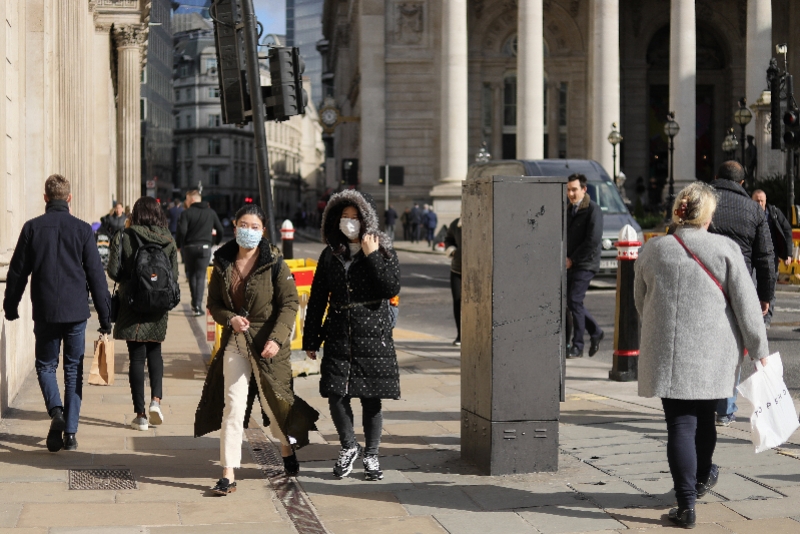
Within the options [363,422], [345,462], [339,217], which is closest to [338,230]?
[339,217]

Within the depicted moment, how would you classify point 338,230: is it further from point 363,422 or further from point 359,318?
point 363,422


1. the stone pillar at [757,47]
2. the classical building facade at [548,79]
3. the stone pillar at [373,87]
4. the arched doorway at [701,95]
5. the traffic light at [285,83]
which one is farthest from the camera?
the arched doorway at [701,95]

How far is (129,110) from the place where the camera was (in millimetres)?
40969

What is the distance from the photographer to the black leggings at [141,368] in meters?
9.48

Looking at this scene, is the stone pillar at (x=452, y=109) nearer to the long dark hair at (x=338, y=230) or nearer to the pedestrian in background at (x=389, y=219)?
the pedestrian in background at (x=389, y=219)

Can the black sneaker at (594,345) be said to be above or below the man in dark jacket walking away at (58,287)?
below

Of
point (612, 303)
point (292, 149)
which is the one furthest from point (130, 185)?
point (292, 149)

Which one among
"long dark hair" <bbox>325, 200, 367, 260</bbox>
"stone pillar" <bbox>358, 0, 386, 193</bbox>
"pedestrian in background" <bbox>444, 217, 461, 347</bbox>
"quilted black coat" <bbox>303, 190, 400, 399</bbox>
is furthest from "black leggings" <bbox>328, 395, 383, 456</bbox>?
"stone pillar" <bbox>358, 0, 386, 193</bbox>

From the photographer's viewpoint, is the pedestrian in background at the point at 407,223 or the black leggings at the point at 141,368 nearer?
the black leggings at the point at 141,368

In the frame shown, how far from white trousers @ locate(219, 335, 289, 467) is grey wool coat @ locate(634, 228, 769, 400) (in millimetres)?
2241

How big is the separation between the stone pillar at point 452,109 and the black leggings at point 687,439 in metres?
44.9

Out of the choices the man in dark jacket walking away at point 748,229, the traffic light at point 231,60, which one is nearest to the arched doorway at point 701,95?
the traffic light at point 231,60

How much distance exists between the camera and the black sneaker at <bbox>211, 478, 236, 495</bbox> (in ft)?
23.8

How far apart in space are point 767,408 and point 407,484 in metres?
2.05
